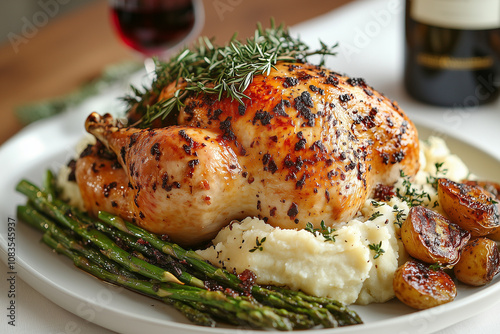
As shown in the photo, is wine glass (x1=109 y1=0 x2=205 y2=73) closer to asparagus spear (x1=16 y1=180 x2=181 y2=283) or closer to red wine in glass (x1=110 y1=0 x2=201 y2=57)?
red wine in glass (x1=110 y1=0 x2=201 y2=57)

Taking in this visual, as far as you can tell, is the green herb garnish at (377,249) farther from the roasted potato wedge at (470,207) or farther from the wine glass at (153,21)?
the wine glass at (153,21)

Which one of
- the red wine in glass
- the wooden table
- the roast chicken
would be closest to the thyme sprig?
the roast chicken

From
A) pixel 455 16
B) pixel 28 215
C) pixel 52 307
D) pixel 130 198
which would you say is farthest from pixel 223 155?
pixel 455 16

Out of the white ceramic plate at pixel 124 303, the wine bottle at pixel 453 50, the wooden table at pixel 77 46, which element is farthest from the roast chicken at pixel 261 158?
the wooden table at pixel 77 46

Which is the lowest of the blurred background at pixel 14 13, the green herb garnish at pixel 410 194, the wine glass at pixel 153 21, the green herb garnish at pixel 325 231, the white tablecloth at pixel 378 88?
the white tablecloth at pixel 378 88

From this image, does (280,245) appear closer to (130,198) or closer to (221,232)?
(221,232)
